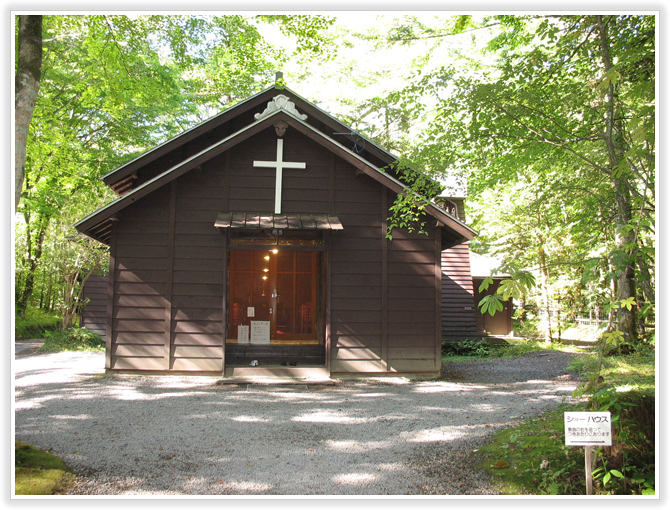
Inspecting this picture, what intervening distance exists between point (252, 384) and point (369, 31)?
15741 millimetres

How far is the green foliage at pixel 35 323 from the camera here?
1789 centimetres

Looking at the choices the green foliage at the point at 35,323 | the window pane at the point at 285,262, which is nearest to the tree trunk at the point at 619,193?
the window pane at the point at 285,262

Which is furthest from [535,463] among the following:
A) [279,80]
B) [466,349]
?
[466,349]

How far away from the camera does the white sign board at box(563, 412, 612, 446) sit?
3521 millimetres

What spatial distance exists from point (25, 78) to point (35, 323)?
17.8m

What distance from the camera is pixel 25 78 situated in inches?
183

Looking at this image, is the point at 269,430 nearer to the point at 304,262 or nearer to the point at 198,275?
the point at 198,275

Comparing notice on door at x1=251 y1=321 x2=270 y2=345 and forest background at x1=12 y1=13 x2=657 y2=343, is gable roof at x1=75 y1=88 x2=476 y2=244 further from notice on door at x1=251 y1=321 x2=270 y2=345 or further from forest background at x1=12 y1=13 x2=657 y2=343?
notice on door at x1=251 y1=321 x2=270 y2=345

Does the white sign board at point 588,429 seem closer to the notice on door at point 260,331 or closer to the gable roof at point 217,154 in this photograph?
the gable roof at point 217,154

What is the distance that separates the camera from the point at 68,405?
7480mm
